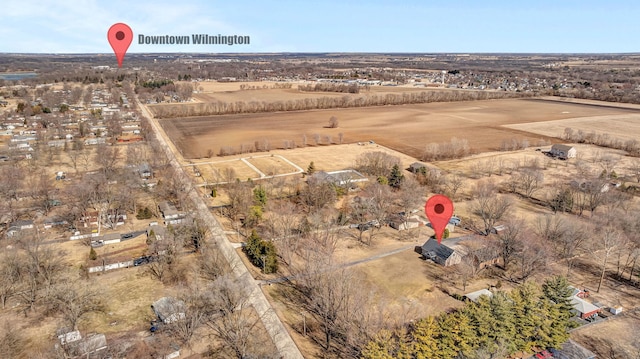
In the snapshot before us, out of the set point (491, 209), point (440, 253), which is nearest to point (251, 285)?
point (440, 253)

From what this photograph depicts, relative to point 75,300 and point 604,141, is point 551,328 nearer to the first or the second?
point 75,300

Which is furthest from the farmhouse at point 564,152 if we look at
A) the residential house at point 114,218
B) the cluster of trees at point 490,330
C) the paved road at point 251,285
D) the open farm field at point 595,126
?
the residential house at point 114,218

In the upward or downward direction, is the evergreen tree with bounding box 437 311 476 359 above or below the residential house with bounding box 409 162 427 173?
below

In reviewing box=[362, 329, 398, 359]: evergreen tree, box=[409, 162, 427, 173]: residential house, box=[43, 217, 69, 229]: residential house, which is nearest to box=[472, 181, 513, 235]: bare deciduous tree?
box=[409, 162, 427, 173]: residential house

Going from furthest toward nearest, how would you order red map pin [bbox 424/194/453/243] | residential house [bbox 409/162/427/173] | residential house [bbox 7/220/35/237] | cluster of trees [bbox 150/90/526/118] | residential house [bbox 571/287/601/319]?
cluster of trees [bbox 150/90/526/118] → residential house [bbox 409/162/427/173] → red map pin [bbox 424/194/453/243] → residential house [bbox 7/220/35/237] → residential house [bbox 571/287/601/319]

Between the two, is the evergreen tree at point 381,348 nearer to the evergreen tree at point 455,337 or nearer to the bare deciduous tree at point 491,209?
the evergreen tree at point 455,337

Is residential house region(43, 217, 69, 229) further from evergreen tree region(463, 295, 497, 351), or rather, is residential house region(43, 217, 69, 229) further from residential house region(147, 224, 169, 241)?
evergreen tree region(463, 295, 497, 351)

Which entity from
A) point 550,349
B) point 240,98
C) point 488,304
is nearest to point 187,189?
point 488,304
